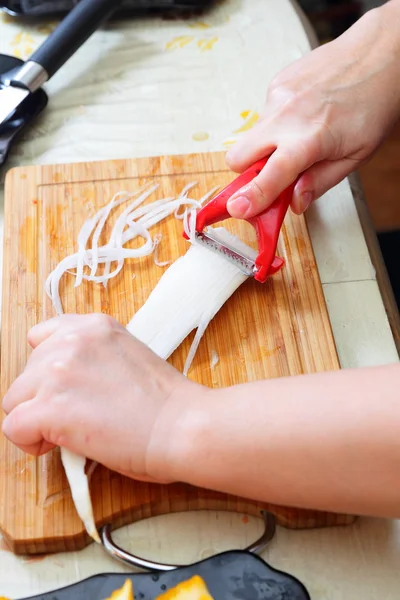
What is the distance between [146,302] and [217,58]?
59 centimetres

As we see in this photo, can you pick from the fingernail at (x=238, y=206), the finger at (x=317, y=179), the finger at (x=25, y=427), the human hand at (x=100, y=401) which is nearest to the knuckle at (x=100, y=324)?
the human hand at (x=100, y=401)

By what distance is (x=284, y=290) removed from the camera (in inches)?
36.3

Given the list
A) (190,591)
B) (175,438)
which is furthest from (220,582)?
(175,438)

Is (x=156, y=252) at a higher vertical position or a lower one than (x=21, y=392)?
lower

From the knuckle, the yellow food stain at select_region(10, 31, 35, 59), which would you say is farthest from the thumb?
the yellow food stain at select_region(10, 31, 35, 59)

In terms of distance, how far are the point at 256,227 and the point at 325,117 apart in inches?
7.3

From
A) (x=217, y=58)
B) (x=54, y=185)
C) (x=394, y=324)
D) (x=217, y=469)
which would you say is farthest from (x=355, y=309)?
(x=217, y=58)

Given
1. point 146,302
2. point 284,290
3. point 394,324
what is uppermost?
point 146,302

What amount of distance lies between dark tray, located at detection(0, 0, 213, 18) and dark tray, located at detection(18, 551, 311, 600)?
1.03 m

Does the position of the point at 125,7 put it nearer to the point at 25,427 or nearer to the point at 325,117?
the point at 325,117

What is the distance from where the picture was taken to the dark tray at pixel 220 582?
0.69 meters

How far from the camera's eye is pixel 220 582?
694 millimetres

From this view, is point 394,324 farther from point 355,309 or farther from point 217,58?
point 217,58

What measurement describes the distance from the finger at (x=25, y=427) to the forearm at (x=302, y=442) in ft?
0.48
